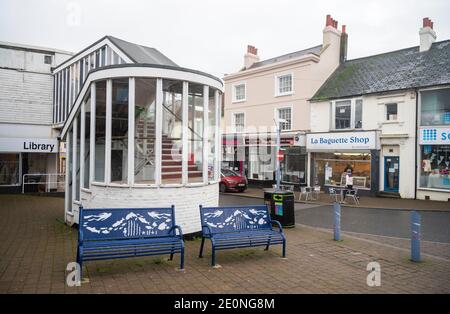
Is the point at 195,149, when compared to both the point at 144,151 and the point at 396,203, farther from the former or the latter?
the point at 396,203

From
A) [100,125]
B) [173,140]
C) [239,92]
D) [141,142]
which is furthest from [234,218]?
[239,92]

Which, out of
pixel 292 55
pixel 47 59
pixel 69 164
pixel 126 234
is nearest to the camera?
pixel 126 234

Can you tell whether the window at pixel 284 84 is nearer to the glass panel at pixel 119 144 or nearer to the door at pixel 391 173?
the door at pixel 391 173

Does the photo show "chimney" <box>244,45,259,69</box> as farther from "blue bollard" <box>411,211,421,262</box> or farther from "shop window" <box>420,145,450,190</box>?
"blue bollard" <box>411,211,421,262</box>

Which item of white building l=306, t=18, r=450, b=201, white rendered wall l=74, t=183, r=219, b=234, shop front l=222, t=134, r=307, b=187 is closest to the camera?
white rendered wall l=74, t=183, r=219, b=234

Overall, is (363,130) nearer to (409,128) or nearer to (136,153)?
(409,128)

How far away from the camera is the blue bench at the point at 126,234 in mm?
5492

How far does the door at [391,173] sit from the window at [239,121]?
11443mm

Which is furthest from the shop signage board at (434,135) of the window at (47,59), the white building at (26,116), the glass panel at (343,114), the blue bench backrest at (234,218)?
the window at (47,59)

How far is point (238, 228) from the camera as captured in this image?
23.1 ft

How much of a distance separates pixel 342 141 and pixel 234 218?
52.5 ft

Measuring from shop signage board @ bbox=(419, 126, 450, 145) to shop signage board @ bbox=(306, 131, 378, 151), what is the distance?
234 centimetres

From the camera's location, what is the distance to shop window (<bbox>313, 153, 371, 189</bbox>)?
20.8 m

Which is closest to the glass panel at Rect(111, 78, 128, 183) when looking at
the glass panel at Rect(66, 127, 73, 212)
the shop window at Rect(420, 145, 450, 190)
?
the glass panel at Rect(66, 127, 73, 212)
